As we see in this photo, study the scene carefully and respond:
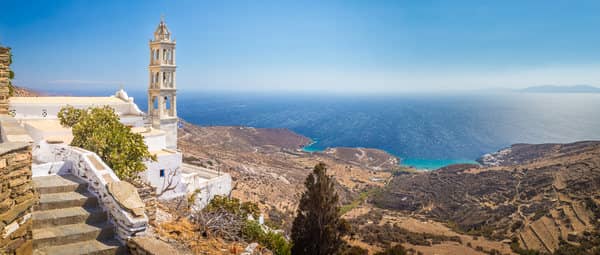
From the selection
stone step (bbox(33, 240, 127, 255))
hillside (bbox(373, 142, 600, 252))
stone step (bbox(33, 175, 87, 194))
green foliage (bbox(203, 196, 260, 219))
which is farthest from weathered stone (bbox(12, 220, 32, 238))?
hillside (bbox(373, 142, 600, 252))

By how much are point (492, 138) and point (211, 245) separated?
132m

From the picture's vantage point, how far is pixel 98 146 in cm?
1144

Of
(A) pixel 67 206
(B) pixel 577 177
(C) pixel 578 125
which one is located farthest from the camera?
(C) pixel 578 125

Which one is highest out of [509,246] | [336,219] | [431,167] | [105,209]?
[105,209]

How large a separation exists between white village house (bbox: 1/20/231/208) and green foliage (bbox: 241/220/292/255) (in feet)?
10.2

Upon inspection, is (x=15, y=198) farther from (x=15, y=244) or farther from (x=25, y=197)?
(x=15, y=244)

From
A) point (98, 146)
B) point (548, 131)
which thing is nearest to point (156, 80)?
point (98, 146)

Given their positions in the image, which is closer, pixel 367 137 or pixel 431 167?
pixel 431 167

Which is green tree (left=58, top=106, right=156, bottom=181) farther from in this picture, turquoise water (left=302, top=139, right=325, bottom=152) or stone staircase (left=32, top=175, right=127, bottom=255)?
turquoise water (left=302, top=139, right=325, bottom=152)

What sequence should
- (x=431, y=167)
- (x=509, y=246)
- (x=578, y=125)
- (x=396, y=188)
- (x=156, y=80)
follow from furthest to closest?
(x=578, y=125), (x=431, y=167), (x=396, y=188), (x=156, y=80), (x=509, y=246)

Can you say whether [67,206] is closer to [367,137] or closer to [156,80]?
[156,80]

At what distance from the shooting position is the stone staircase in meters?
5.59

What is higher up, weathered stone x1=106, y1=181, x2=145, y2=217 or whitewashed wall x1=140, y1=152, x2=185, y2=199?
weathered stone x1=106, y1=181, x2=145, y2=217

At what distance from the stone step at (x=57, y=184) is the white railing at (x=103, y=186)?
13 cm
